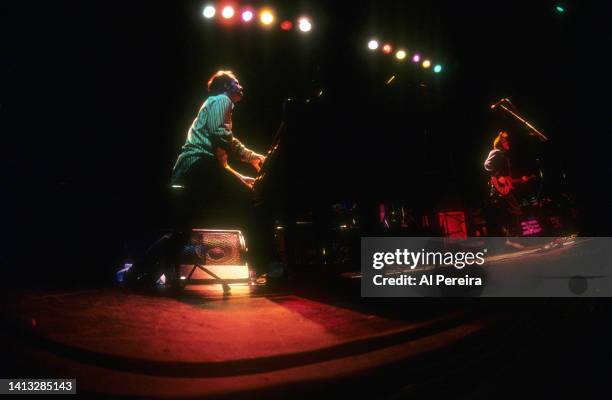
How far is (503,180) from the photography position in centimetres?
1409

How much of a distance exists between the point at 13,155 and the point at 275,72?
228 inches

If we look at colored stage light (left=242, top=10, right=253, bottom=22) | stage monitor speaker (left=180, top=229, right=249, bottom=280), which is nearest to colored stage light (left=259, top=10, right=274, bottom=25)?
colored stage light (left=242, top=10, right=253, bottom=22)

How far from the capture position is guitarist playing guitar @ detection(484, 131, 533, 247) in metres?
13.8

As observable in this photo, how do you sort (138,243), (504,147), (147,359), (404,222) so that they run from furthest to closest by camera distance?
(504,147), (404,222), (138,243), (147,359)

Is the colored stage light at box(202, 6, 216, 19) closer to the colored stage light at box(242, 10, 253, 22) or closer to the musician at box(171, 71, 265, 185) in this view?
the colored stage light at box(242, 10, 253, 22)

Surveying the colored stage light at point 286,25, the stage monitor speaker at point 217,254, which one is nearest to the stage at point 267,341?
the stage monitor speaker at point 217,254

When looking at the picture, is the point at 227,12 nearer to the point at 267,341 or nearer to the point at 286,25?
the point at 286,25

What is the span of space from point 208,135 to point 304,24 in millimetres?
3168

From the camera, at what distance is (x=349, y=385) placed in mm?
2957

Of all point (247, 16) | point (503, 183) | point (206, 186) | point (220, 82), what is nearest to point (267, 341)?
point (206, 186)

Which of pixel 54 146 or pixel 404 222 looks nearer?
pixel 54 146

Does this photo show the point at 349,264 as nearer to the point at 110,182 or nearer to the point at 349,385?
the point at 349,385

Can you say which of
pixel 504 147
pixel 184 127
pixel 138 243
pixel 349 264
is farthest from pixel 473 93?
pixel 138 243

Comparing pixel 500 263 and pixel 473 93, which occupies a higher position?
pixel 473 93
